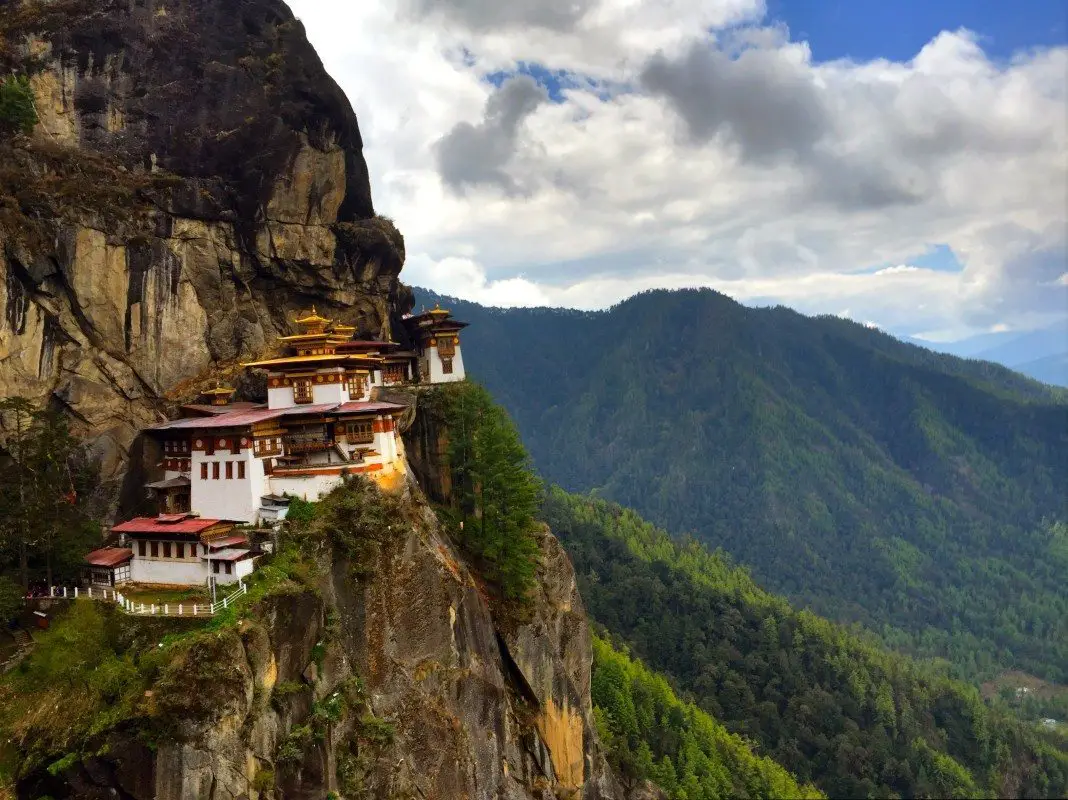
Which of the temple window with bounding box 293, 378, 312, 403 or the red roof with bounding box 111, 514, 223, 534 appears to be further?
the temple window with bounding box 293, 378, 312, 403

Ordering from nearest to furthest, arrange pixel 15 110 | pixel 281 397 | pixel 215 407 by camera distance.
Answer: pixel 215 407 < pixel 281 397 < pixel 15 110

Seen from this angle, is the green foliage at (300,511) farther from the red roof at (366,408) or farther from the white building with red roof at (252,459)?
the red roof at (366,408)

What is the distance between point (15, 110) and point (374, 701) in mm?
46816

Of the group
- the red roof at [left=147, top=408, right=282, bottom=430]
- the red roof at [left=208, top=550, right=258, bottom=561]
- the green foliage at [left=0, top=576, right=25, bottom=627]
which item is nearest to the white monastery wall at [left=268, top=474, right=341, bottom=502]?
the red roof at [left=147, top=408, right=282, bottom=430]

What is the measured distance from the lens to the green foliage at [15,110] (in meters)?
53.8

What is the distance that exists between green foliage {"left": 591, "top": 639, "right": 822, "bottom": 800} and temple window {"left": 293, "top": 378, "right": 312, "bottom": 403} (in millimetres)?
43371

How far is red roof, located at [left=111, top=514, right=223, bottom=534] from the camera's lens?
4091 centimetres

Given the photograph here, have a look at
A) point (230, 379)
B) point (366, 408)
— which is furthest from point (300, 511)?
point (230, 379)

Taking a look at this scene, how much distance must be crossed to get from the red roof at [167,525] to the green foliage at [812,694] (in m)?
95.7

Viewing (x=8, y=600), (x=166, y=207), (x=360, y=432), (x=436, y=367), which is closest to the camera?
(x=8, y=600)

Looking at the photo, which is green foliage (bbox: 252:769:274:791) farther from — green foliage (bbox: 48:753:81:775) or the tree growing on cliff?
the tree growing on cliff

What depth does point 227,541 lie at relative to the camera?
40.5m

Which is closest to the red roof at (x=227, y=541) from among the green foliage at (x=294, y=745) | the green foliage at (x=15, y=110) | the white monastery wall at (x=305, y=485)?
the white monastery wall at (x=305, y=485)

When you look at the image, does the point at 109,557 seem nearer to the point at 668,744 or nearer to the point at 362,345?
the point at 362,345
